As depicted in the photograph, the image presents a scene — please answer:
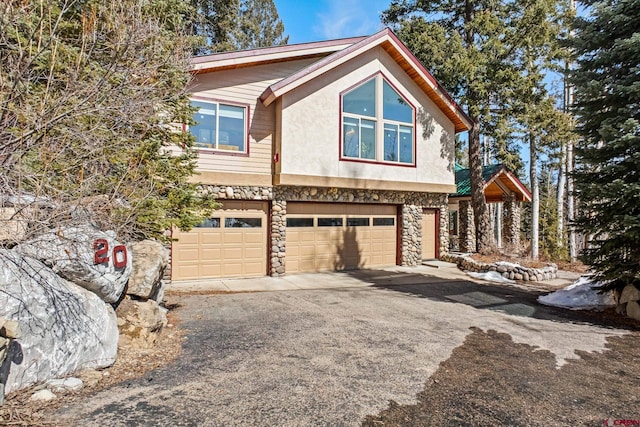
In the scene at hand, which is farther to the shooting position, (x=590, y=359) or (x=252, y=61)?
(x=252, y=61)

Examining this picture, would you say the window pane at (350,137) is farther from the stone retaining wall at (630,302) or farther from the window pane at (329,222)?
the stone retaining wall at (630,302)

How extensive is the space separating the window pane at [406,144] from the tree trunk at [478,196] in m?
3.38

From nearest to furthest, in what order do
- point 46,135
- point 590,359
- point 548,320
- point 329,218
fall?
point 46,135, point 590,359, point 548,320, point 329,218

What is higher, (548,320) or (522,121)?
(522,121)

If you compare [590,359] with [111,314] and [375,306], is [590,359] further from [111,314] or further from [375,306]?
[111,314]

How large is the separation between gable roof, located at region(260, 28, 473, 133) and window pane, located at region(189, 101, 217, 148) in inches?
59.9

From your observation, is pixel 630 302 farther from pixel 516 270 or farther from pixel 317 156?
pixel 317 156

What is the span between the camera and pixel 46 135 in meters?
4.00

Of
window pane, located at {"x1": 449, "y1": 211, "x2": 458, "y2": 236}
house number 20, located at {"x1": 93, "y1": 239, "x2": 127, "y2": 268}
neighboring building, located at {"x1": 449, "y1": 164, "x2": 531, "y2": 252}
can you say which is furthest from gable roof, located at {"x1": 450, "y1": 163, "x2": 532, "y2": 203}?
house number 20, located at {"x1": 93, "y1": 239, "x2": 127, "y2": 268}

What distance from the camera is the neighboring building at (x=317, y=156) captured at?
10367 millimetres

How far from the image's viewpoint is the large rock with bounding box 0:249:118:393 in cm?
341

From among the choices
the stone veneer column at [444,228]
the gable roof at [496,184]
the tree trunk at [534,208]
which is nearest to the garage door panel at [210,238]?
the stone veneer column at [444,228]

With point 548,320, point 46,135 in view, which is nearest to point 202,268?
point 46,135

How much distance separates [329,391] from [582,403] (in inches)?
98.5
